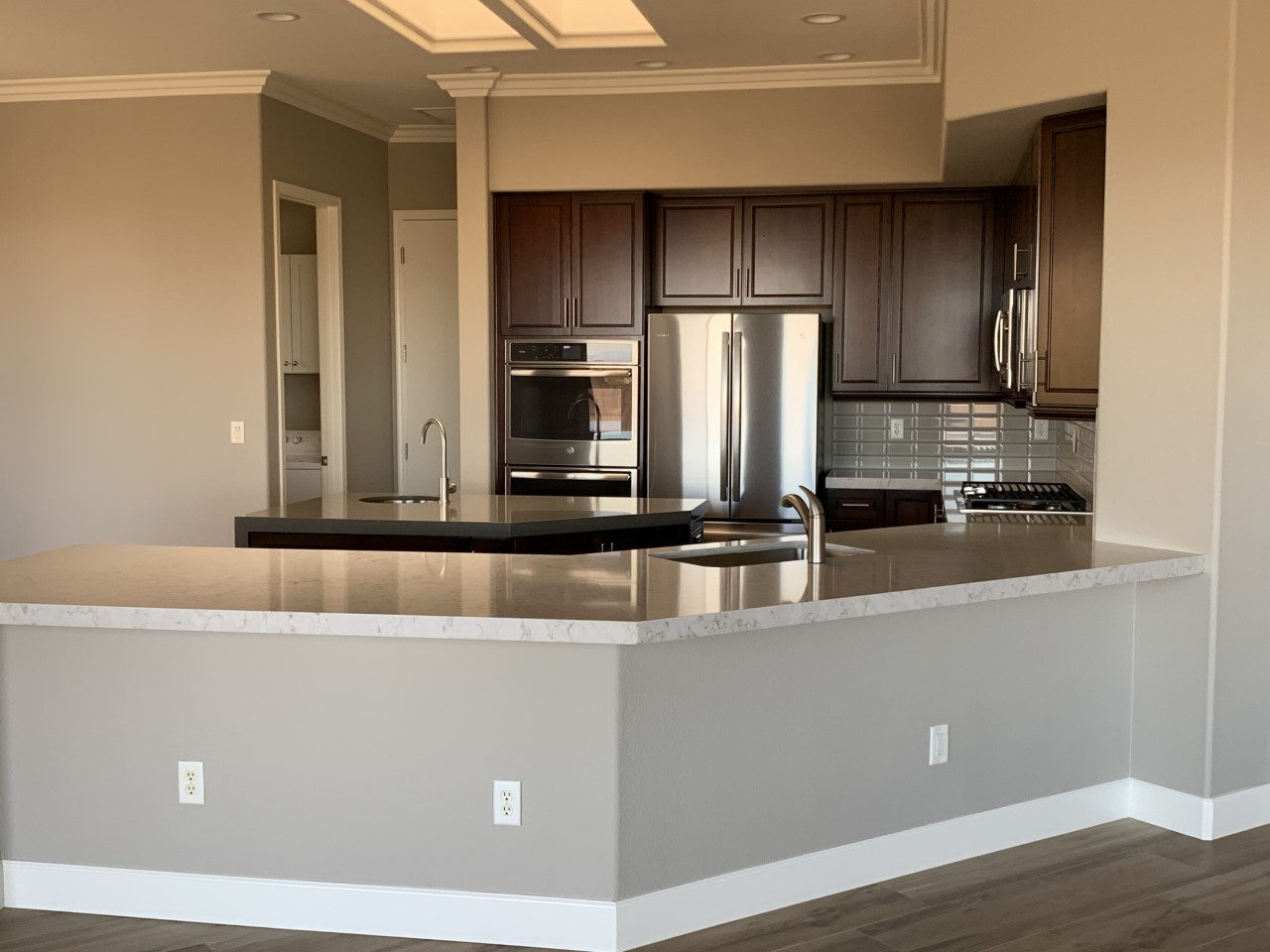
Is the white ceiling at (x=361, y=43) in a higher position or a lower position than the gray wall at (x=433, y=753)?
higher

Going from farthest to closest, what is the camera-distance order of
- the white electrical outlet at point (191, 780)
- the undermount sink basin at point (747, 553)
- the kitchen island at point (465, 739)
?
1. the undermount sink basin at point (747, 553)
2. the white electrical outlet at point (191, 780)
3. the kitchen island at point (465, 739)

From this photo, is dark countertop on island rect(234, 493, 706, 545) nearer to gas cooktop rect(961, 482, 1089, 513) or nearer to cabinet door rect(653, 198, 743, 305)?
gas cooktop rect(961, 482, 1089, 513)

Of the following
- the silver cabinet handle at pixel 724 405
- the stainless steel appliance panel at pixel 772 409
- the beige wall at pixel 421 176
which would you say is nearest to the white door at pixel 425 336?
the beige wall at pixel 421 176

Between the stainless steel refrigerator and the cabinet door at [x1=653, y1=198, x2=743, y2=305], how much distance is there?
0.26 m

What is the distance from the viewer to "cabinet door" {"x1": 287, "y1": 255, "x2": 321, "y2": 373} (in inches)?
296

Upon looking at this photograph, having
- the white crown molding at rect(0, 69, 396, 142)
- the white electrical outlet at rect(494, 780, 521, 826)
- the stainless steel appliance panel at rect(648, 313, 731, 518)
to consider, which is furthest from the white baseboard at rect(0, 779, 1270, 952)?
the white crown molding at rect(0, 69, 396, 142)

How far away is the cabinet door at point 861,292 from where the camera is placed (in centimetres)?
609

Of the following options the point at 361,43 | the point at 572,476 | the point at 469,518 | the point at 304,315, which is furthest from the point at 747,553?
the point at 304,315

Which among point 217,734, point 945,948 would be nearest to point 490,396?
point 217,734

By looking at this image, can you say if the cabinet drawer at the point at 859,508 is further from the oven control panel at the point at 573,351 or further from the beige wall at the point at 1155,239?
the beige wall at the point at 1155,239

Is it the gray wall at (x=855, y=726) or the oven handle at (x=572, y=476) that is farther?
the oven handle at (x=572, y=476)

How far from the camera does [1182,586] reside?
11.6 ft

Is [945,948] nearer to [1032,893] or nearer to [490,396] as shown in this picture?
[1032,893]

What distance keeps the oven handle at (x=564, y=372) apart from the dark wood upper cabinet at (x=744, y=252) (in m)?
0.42
